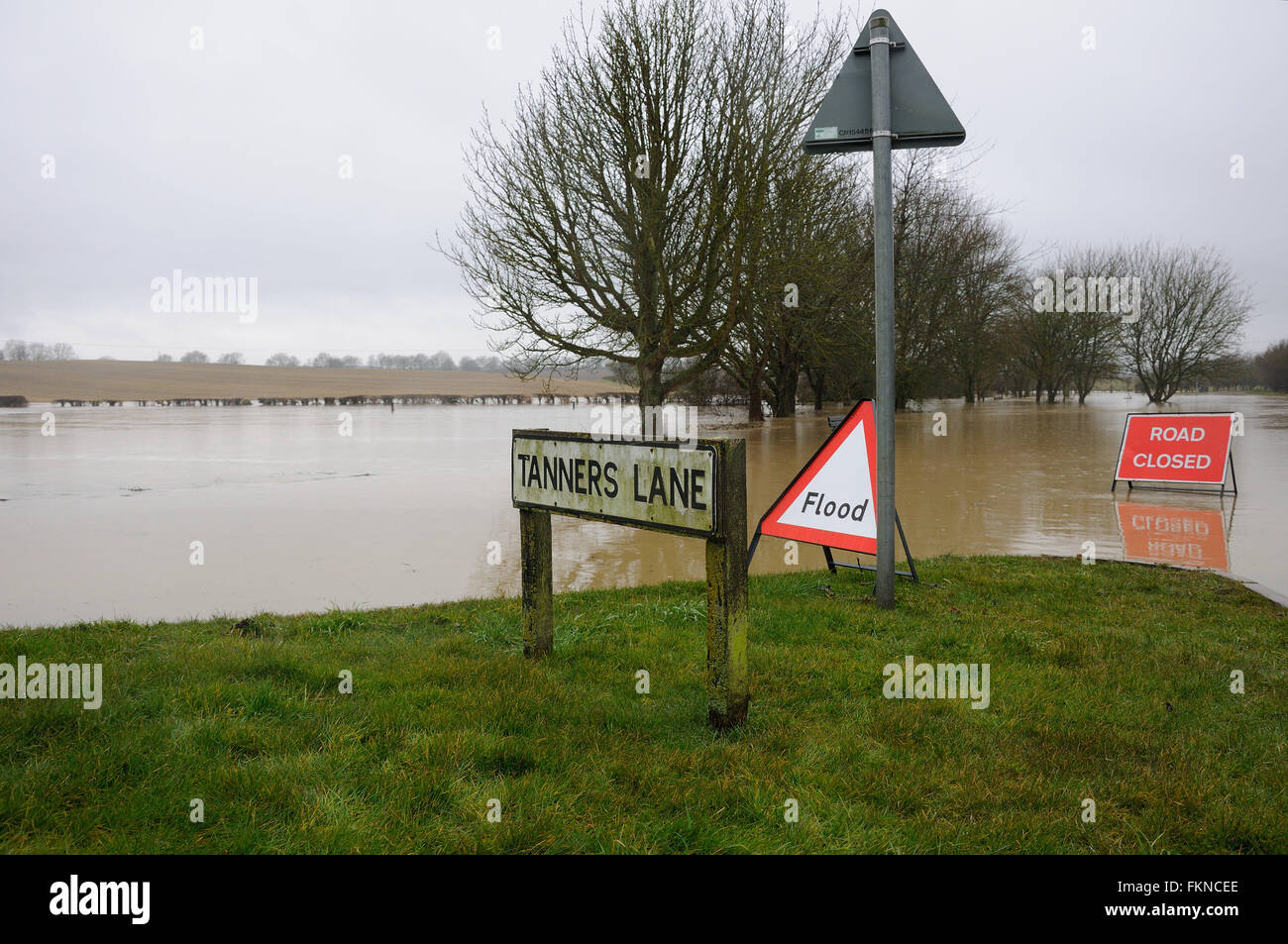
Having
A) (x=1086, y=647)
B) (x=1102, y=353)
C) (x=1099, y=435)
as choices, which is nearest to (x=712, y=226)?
(x=1086, y=647)

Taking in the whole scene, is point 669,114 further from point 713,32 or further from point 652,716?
point 652,716

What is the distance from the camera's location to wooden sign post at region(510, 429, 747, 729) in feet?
11.1

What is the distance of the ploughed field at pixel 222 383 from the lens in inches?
A: 2908

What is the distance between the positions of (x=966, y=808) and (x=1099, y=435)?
1037 inches

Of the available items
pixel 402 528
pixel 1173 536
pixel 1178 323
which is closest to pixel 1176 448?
pixel 1173 536

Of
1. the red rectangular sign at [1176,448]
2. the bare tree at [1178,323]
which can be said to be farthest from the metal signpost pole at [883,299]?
the bare tree at [1178,323]

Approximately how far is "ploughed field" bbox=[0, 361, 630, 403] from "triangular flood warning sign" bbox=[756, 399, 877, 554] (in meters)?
58.4

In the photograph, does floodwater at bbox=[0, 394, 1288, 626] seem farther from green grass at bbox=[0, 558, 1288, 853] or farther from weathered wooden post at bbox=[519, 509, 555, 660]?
weathered wooden post at bbox=[519, 509, 555, 660]

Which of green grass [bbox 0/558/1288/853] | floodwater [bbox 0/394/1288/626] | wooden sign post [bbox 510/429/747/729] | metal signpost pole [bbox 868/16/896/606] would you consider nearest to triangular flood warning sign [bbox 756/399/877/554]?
metal signpost pole [bbox 868/16/896/606]

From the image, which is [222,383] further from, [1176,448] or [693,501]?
[693,501]

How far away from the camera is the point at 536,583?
4.40 m

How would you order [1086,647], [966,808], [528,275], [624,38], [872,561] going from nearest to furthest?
[966,808], [1086,647], [872,561], [624,38], [528,275]

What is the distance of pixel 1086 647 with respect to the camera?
15.1 feet

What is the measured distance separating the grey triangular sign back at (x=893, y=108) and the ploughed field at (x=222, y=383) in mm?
59210
